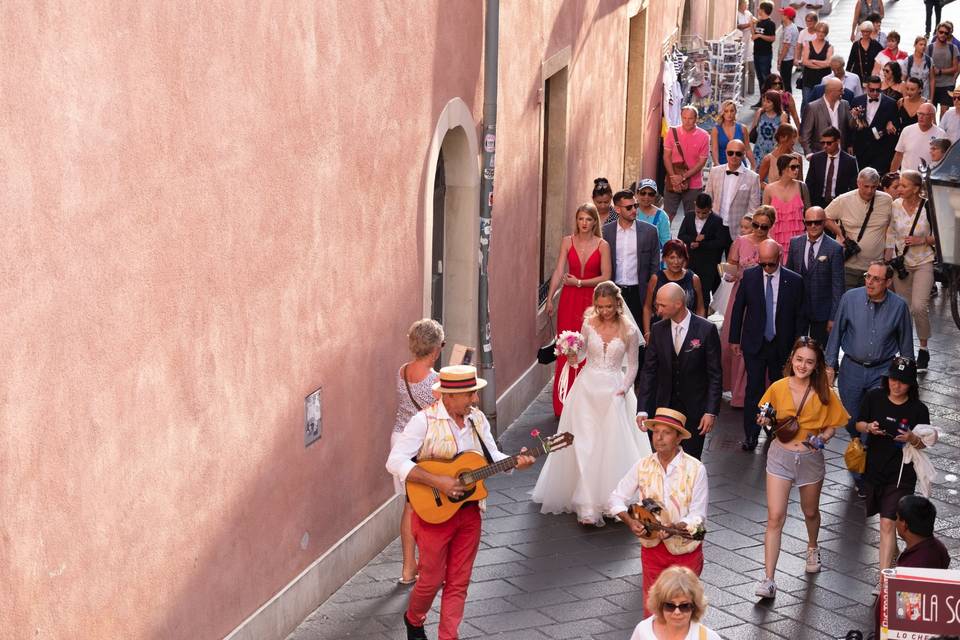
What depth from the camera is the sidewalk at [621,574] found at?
9.73 metres

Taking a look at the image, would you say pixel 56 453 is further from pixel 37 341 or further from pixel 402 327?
pixel 402 327

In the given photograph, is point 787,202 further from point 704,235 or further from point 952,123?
point 952,123

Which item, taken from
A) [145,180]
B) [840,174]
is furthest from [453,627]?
[840,174]

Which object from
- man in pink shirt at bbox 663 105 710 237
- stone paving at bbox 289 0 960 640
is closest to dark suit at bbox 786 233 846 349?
stone paving at bbox 289 0 960 640

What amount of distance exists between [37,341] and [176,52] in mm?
1682

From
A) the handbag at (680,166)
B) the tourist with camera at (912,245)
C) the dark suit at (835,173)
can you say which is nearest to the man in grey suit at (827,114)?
the handbag at (680,166)

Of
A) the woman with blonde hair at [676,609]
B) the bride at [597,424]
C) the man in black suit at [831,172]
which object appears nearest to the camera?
the woman with blonde hair at [676,609]

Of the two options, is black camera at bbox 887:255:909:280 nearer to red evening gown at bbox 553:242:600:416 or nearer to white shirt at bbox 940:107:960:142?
red evening gown at bbox 553:242:600:416

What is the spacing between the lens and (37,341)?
6.61 meters

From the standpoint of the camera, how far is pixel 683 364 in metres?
11.1

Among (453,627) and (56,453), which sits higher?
(56,453)

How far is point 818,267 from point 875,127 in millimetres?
7331

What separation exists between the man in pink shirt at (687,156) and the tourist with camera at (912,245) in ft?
12.5

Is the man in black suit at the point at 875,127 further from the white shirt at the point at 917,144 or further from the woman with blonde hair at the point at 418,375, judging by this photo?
the woman with blonde hair at the point at 418,375
